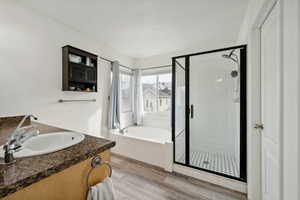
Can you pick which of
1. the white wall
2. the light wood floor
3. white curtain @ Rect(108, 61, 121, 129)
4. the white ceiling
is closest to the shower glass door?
the light wood floor

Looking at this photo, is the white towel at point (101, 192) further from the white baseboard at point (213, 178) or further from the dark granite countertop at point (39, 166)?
the white baseboard at point (213, 178)

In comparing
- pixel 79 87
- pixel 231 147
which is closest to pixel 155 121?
pixel 231 147

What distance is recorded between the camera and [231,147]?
7.71ft

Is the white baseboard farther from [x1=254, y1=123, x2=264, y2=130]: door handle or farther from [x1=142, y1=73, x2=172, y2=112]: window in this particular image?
[x1=142, y1=73, x2=172, y2=112]: window

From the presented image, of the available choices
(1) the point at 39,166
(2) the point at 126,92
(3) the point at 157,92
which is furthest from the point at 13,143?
Result: (3) the point at 157,92

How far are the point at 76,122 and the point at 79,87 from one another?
632mm

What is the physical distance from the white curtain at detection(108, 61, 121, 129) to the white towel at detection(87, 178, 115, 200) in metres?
2.11

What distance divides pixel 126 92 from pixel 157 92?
899 mm

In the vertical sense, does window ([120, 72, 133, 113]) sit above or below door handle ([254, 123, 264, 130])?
above

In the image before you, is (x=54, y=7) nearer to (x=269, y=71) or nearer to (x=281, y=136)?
(x=269, y=71)

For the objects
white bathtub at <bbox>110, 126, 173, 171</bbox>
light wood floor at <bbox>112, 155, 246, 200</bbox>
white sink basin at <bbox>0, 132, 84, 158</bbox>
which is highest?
white sink basin at <bbox>0, 132, 84, 158</bbox>

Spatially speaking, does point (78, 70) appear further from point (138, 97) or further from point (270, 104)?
point (270, 104)

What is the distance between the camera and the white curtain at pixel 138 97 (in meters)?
3.62

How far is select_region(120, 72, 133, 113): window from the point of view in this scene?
343 centimetres
